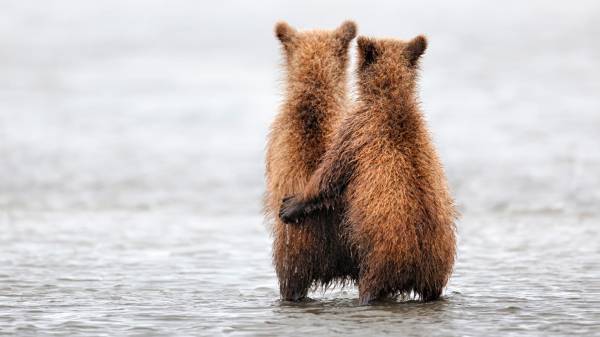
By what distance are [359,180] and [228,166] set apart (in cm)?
845

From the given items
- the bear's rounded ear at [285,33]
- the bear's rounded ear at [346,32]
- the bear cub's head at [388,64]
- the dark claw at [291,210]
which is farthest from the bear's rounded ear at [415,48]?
the dark claw at [291,210]

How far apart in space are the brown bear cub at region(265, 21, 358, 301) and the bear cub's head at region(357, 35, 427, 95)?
0.33 m

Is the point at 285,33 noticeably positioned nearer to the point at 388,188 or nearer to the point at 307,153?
the point at 307,153

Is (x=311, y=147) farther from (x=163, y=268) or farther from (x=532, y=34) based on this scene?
(x=532, y=34)

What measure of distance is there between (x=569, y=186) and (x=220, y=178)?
4.13m

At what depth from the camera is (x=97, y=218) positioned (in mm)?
12656

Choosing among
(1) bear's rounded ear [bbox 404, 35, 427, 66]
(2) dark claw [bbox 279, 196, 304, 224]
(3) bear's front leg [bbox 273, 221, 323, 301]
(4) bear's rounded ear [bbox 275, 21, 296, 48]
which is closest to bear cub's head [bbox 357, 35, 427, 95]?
(1) bear's rounded ear [bbox 404, 35, 427, 66]

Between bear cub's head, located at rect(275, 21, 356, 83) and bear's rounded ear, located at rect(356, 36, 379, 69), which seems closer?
bear's rounded ear, located at rect(356, 36, 379, 69)

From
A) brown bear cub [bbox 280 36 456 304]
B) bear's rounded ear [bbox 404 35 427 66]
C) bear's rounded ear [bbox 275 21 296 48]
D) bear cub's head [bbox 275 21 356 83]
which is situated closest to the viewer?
A: brown bear cub [bbox 280 36 456 304]

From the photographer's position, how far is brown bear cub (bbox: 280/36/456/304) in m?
6.81

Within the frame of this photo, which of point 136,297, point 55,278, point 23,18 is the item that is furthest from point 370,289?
point 23,18

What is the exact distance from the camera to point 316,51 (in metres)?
7.48

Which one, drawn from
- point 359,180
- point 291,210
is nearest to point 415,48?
point 359,180

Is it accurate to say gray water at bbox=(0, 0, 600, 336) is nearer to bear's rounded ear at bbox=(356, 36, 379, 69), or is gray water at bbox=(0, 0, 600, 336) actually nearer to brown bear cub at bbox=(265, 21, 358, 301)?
brown bear cub at bbox=(265, 21, 358, 301)
